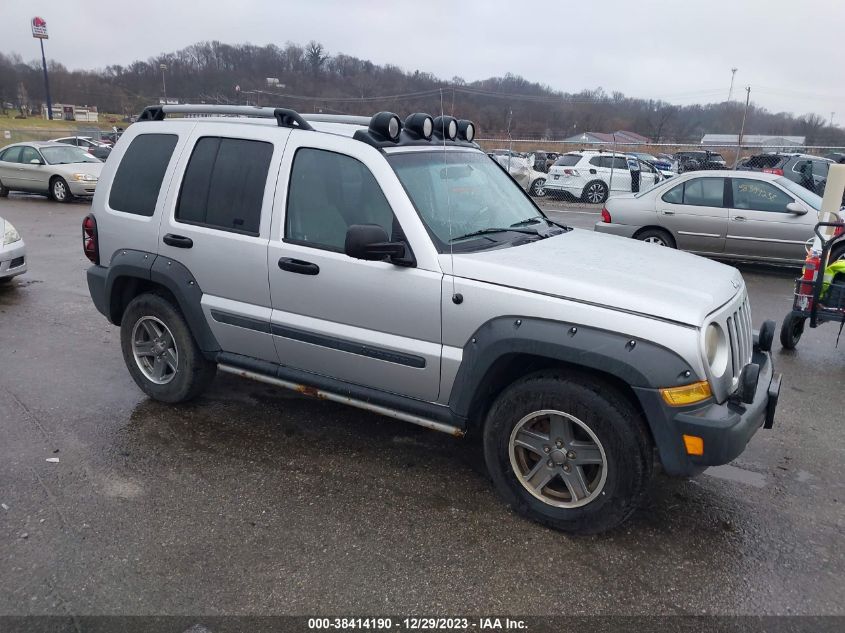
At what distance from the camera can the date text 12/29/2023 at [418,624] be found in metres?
2.73

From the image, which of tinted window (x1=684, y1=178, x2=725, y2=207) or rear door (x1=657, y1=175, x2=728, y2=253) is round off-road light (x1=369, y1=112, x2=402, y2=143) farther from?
tinted window (x1=684, y1=178, x2=725, y2=207)

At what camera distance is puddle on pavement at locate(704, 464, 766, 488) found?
3.95 meters

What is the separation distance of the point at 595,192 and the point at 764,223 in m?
10.3

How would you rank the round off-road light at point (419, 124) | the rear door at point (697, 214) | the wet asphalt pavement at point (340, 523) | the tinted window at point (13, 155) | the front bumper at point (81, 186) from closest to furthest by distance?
the wet asphalt pavement at point (340, 523), the round off-road light at point (419, 124), the rear door at point (697, 214), the front bumper at point (81, 186), the tinted window at point (13, 155)

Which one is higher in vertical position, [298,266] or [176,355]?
[298,266]

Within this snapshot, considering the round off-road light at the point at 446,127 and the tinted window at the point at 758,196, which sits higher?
the round off-road light at the point at 446,127

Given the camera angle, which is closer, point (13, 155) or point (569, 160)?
point (13, 155)

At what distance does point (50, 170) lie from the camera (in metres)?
17.4

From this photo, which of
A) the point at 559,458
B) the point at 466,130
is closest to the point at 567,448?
the point at 559,458

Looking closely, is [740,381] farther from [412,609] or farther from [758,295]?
[758,295]

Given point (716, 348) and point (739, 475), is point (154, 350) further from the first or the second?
point (739, 475)

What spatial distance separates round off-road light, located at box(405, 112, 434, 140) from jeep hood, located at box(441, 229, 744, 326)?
98cm

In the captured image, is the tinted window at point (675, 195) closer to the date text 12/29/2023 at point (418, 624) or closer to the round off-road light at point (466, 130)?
the round off-road light at point (466, 130)

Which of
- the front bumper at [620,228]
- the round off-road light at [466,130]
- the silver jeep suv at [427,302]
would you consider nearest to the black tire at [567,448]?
the silver jeep suv at [427,302]
